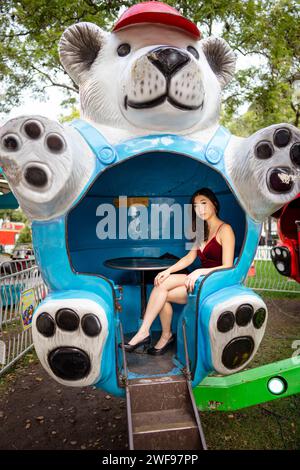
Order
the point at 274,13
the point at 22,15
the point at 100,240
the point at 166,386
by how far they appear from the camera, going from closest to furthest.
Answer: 1. the point at 166,386
2. the point at 100,240
3. the point at 22,15
4. the point at 274,13

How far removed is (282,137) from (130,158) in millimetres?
898

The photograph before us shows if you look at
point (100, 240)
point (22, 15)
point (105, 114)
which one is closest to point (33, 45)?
point (22, 15)

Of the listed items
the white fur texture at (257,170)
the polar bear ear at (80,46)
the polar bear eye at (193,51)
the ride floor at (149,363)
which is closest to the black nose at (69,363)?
the ride floor at (149,363)

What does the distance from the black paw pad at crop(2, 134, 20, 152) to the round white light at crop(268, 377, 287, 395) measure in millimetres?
2303

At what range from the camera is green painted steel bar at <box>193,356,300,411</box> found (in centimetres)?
269

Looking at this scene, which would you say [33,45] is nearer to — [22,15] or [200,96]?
[22,15]

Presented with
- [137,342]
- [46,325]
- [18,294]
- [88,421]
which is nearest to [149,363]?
[137,342]

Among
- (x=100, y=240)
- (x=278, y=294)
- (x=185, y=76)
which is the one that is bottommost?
(x=278, y=294)

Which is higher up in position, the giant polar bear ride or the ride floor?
the giant polar bear ride

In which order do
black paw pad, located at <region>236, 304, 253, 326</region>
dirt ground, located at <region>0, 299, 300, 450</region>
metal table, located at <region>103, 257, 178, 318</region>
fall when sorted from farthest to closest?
dirt ground, located at <region>0, 299, 300, 450</region> → metal table, located at <region>103, 257, 178, 318</region> → black paw pad, located at <region>236, 304, 253, 326</region>

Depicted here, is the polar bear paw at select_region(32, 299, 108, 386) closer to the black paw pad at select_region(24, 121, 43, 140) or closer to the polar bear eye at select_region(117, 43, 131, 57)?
the black paw pad at select_region(24, 121, 43, 140)

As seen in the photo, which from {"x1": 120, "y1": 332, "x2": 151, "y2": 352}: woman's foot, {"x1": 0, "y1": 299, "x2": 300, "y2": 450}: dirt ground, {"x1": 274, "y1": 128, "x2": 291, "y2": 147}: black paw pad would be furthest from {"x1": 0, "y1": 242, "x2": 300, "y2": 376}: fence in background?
{"x1": 274, "y1": 128, "x2": 291, "y2": 147}: black paw pad

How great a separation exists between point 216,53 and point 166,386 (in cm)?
233

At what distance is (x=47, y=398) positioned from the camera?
154 inches
